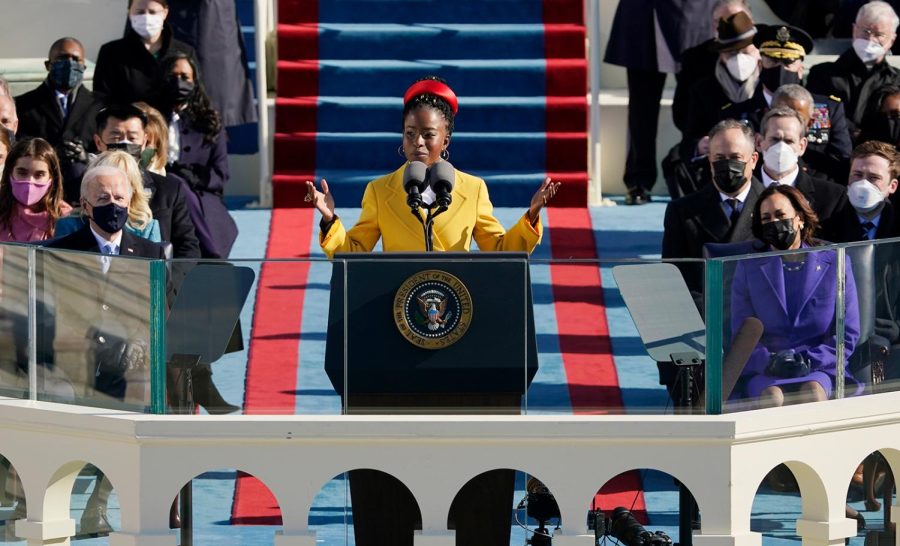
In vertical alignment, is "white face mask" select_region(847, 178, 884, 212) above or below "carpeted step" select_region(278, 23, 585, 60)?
below

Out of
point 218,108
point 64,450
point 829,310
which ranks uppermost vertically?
point 218,108

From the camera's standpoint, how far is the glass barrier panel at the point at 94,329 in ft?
26.3

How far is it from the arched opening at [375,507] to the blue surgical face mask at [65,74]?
13.2 feet

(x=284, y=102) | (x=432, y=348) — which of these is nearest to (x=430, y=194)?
(x=432, y=348)

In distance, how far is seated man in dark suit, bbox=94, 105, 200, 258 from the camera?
31.9 feet

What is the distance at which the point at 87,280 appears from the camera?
8102 millimetres

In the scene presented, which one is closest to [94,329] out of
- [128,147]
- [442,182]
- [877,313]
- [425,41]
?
[442,182]

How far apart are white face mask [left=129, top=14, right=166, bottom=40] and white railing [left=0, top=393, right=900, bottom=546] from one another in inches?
168

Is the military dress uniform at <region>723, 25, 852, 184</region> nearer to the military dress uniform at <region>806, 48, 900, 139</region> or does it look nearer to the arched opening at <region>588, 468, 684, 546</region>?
the military dress uniform at <region>806, 48, 900, 139</region>

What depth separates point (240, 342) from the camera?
26.3 feet

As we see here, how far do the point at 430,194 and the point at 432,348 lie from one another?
0.65 metres

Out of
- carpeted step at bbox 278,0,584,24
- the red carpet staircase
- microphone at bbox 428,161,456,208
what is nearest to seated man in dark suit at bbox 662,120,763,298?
microphone at bbox 428,161,456,208

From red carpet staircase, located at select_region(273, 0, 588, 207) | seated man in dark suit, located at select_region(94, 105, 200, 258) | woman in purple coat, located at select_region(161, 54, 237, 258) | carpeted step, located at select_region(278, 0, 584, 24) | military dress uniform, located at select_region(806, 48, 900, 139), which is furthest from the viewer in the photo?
carpeted step, located at select_region(278, 0, 584, 24)

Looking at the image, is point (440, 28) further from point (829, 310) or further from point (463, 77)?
point (829, 310)
